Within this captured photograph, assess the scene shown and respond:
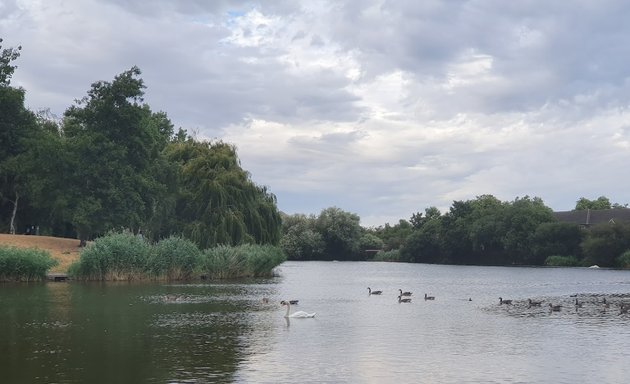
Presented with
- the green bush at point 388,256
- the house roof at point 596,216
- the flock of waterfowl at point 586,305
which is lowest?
the flock of waterfowl at point 586,305

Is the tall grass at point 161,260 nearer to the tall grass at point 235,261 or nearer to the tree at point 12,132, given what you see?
the tall grass at point 235,261

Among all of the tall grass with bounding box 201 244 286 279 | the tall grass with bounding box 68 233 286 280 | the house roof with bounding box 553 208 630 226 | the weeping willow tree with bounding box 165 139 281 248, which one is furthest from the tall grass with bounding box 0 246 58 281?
the house roof with bounding box 553 208 630 226

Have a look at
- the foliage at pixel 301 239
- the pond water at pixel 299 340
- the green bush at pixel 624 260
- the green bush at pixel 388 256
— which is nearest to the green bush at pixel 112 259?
the pond water at pixel 299 340

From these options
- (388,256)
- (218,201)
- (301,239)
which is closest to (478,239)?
(388,256)

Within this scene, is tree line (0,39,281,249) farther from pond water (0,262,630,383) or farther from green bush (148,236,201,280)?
pond water (0,262,630,383)

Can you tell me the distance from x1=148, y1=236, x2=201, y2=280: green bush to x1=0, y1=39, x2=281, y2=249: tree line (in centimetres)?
652

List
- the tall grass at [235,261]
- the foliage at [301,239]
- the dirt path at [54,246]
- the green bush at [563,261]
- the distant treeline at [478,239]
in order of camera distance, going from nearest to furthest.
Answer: the dirt path at [54,246]
the tall grass at [235,261]
the distant treeline at [478,239]
the green bush at [563,261]
the foliage at [301,239]

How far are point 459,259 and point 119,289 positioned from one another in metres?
Result: 108

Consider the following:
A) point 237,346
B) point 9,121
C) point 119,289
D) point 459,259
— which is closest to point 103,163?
point 9,121

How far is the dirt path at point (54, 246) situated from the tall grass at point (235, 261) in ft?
35.1

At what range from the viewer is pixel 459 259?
477ft

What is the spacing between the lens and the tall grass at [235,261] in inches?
2325

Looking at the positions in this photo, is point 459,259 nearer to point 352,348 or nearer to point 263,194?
point 263,194

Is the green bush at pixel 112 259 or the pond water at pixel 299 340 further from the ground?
the green bush at pixel 112 259
